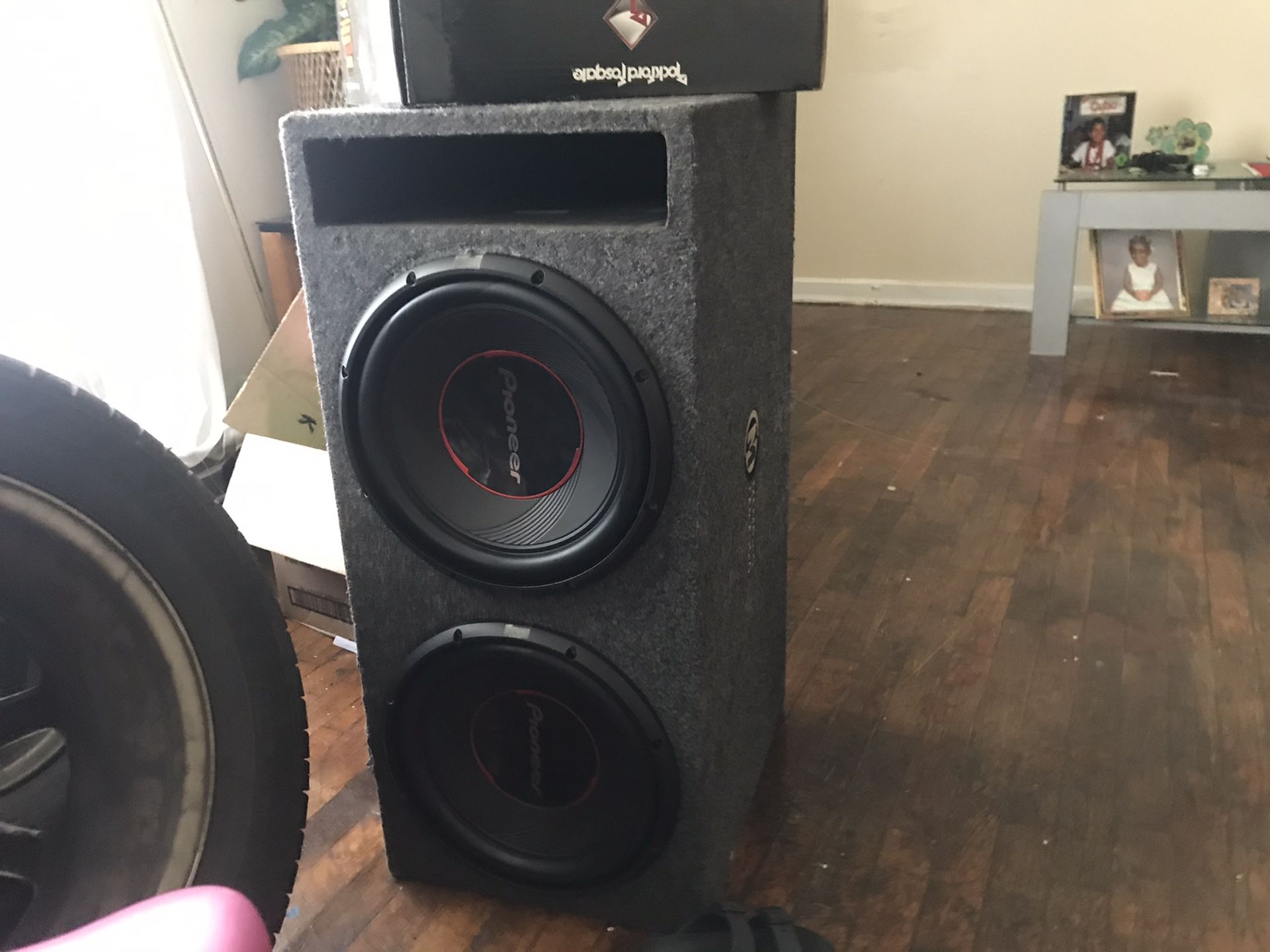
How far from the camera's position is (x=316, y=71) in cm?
169

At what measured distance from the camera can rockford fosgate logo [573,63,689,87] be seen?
0.68 m

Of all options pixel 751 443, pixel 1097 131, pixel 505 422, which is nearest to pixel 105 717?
pixel 505 422

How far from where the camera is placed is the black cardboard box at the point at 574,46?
663mm

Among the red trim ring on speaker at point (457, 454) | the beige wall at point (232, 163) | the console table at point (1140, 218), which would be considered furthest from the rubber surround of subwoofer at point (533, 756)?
the console table at point (1140, 218)

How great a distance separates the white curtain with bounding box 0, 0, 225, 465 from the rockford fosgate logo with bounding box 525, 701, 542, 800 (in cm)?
83

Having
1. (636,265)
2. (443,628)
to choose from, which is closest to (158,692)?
(443,628)

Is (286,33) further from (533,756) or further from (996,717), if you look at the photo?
(996,717)

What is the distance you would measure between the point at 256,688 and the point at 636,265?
353 mm

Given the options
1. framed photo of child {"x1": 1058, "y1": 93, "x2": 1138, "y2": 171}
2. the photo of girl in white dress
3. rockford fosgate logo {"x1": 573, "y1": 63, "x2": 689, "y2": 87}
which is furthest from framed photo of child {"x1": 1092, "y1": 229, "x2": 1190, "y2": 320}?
rockford fosgate logo {"x1": 573, "y1": 63, "x2": 689, "y2": 87}

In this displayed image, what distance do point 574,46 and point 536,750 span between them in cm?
55

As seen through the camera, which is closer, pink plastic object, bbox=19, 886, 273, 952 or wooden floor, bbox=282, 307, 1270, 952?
pink plastic object, bbox=19, 886, 273, 952

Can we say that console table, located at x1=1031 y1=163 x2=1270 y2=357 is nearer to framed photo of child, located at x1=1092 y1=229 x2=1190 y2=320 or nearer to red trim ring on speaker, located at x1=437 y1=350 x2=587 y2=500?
framed photo of child, located at x1=1092 y1=229 x2=1190 y2=320

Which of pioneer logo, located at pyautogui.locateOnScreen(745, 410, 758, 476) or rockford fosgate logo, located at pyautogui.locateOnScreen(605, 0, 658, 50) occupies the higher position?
rockford fosgate logo, located at pyautogui.locateOnScreen(605, 0, 658, 50)

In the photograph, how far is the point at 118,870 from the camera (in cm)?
58
